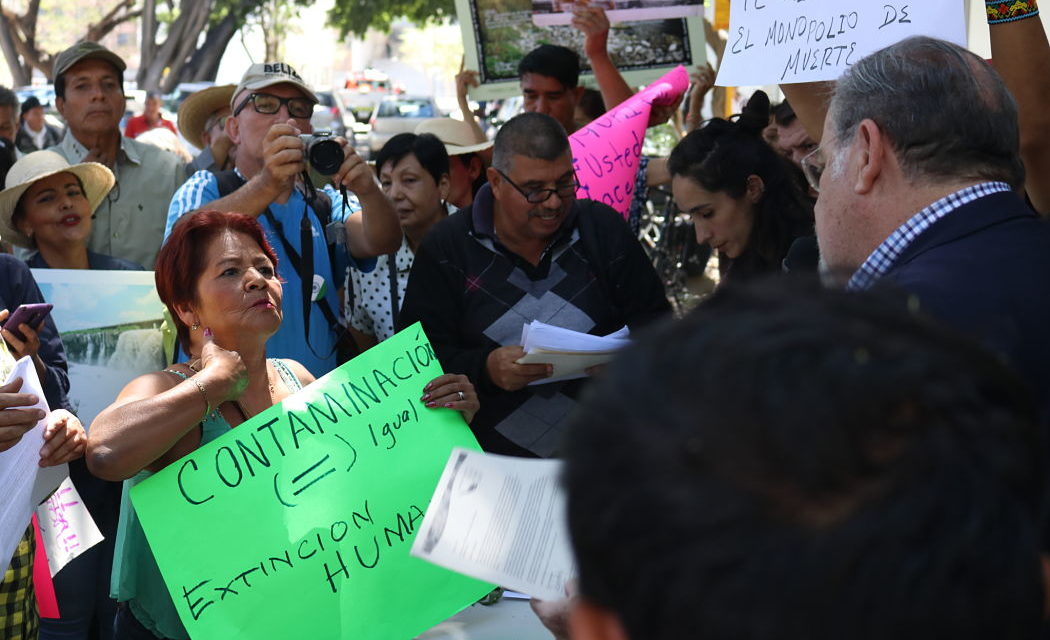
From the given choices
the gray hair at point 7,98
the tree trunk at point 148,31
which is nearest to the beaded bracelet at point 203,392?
the gray hair at point 7,98

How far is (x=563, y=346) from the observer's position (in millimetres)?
2773

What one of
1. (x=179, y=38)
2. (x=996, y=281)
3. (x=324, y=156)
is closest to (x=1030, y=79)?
(x=996, y=281)

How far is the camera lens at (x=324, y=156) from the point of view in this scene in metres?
3.29

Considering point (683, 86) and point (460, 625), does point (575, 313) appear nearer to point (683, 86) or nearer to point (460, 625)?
point (460, 625)

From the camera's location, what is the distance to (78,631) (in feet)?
10.8

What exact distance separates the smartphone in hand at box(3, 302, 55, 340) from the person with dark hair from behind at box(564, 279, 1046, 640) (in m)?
2.32

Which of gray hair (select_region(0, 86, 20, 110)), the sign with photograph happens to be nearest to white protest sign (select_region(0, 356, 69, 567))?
the sign with photograph

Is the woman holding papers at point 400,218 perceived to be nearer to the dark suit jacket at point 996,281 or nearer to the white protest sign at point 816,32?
the white protest sign at point 816,32

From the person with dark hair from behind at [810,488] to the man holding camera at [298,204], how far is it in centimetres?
269

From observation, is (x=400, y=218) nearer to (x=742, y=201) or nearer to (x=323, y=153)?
(x=323, y=153)

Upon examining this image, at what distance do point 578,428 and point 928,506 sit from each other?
0.23 m

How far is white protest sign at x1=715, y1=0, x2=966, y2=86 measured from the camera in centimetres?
228

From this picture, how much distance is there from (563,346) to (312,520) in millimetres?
772

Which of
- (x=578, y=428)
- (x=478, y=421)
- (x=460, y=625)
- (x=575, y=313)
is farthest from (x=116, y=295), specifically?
(x=578, y=428)
